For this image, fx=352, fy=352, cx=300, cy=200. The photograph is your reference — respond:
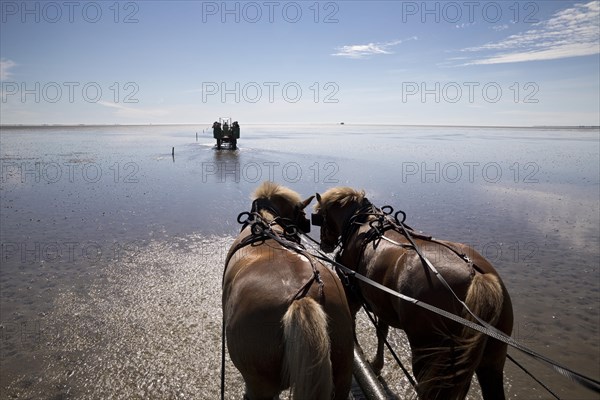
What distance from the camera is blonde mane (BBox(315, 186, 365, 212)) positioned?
538 cm

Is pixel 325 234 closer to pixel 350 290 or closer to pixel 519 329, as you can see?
pixel 350 290

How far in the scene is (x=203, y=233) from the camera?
1038cm

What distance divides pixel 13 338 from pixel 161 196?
34.0ft

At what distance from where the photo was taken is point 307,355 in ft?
7.22

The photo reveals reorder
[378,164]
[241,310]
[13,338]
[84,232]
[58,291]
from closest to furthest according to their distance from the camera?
1. [241,310]
2. [13,338]
3. [58,291]
4. [84,232]
5. [378,164]

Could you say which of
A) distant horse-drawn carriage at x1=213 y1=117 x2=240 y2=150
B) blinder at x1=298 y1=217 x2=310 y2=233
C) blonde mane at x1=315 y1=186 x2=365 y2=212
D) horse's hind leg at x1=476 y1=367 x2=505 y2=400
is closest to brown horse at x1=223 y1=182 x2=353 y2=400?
horse's hind leg at x1=476 y1=367 x2=505 y2=400

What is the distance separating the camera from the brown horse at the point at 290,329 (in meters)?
2.23

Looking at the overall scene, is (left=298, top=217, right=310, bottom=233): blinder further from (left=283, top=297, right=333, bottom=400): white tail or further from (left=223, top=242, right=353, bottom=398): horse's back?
(left=283, top=297, right=333, bottom=400): white tail

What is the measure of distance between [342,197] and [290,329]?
3.41 m

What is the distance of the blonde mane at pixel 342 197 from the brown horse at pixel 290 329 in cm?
244

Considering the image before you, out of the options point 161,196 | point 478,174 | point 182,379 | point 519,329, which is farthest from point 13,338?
point 478,174

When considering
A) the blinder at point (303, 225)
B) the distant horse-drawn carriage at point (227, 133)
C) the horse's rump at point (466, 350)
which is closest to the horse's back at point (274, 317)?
the horse's rump at point (466, 350)

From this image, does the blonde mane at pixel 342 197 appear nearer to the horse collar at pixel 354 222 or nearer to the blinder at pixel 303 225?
the horse collar at pixel 354 222

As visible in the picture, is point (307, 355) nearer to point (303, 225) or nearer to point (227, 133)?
Result: point (303, 225)
